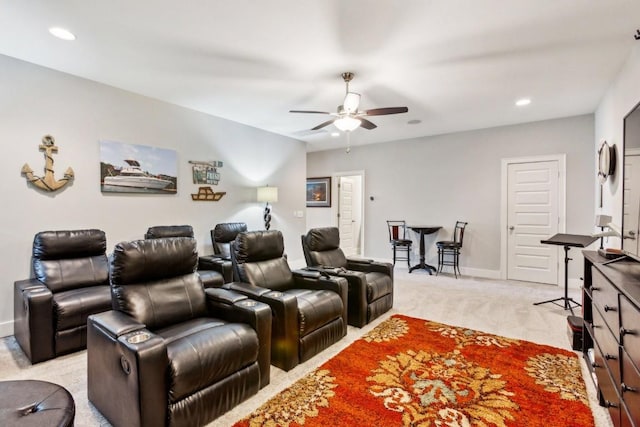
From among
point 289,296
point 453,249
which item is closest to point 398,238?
point 453,249

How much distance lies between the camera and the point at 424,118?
507 centimetres

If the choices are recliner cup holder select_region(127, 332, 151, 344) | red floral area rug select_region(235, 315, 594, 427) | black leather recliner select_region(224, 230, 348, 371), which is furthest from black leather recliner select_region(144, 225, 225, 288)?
recliner cup holder select_region(127, 332, 151, 344)

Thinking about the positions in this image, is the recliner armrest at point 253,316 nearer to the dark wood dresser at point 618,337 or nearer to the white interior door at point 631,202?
the dark wood dresser at point 618,337

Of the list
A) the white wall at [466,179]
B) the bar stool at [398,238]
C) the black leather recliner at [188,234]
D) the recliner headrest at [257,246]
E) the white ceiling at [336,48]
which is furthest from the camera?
the bar stool at [398,238]

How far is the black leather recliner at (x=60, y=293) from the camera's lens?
2557 mm

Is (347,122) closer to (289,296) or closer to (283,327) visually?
(289,296)

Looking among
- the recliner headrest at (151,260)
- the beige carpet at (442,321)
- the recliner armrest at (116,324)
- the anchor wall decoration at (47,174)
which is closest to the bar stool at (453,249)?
the beige carpet at (442,321)

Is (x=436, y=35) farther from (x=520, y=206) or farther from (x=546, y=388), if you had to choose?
(x=520, y=206)

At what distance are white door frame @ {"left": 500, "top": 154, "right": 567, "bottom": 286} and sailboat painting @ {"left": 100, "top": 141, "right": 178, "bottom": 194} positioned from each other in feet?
17.5

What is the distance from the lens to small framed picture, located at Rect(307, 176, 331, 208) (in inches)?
307

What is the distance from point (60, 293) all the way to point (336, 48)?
3372mm

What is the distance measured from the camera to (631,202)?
222 centimetres

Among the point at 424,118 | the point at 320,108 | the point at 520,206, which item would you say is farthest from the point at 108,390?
the point at 520,206

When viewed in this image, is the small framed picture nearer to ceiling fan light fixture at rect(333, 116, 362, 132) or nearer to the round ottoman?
ceiling fan light fixture at rect(333, 116, 362, 132)
